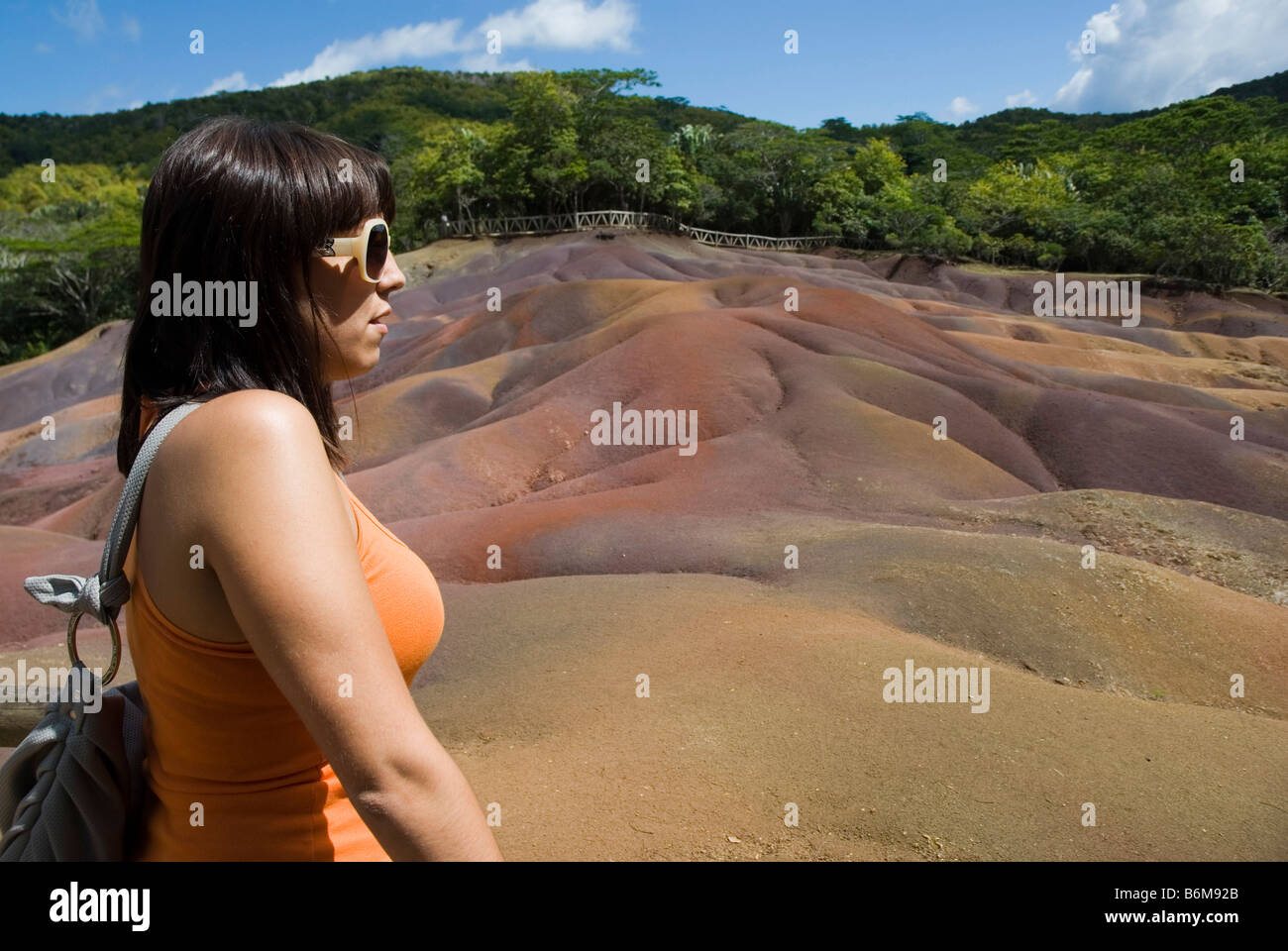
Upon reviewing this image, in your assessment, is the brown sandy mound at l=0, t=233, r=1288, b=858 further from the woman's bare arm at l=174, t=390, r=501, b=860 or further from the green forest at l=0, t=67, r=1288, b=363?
the green forest at l=0, t=67, r=1288, b=363

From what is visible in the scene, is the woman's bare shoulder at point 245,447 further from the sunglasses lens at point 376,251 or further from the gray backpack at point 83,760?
the sunglasses lens at point 376,251

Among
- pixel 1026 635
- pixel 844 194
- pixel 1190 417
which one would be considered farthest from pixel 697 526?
pixel 844 194

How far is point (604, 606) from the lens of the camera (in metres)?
8.27

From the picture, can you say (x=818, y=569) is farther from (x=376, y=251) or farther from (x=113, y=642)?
(x=113, y=642)

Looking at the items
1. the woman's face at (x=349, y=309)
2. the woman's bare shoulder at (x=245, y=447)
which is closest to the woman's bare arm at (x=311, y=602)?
the woman's bare shoulder at (x=245, y=447)

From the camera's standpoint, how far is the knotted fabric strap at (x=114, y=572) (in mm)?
1488

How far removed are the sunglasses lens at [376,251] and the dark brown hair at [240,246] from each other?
52mm

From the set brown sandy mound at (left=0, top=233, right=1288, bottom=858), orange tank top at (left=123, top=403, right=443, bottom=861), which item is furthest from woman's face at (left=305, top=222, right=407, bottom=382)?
brown sandy mound at (left=0, top=233, right=1288, bottom=858)

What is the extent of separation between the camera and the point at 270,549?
1.34 metres

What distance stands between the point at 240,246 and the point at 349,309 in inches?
8.5

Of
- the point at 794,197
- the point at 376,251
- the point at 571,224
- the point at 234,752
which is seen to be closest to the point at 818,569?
the point at 376,251

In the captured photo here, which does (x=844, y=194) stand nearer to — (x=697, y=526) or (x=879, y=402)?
(x=879, y=402)

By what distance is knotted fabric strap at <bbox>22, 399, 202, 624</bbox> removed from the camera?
1.49 meters

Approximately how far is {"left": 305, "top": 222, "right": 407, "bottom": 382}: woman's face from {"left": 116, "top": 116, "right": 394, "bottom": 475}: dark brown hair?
0.02 m
